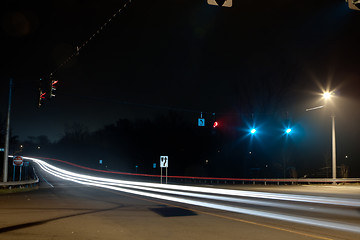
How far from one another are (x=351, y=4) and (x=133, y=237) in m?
7.14

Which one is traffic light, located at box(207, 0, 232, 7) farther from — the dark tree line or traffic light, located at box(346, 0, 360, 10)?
the dark tree line

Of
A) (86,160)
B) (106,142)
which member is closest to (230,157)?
(106,142)

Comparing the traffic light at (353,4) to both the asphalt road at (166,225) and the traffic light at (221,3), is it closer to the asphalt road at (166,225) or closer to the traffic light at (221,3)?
the traffic light at (221,3)

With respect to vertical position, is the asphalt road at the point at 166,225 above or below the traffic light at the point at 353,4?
below

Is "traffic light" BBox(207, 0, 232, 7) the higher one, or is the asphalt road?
"traffic light" BBox(207, 0, 232, 7)

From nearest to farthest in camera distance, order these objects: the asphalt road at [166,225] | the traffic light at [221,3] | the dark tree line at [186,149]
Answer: the traffic light at [221,3], the asphalt road at [166,225], the dark tree line at [186,149]

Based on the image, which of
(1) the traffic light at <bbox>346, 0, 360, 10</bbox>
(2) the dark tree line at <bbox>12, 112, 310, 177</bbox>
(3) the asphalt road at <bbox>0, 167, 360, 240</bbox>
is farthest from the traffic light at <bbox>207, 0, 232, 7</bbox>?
(2) the dark tree line at <bbox>12, 112, 310, 177</bbox>

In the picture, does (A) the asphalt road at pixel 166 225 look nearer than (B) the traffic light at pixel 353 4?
No

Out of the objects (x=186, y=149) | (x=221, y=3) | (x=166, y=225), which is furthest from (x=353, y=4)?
(x=186, y=149)

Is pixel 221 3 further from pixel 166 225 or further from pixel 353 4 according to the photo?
pixel 166 225

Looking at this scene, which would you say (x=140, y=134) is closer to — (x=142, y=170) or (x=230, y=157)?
(x=142, y=170)

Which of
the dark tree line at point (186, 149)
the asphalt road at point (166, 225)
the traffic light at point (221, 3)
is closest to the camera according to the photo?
the traffic light at point (221, 3)

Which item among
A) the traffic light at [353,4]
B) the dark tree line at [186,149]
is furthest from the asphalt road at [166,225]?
the dark tree line at [186,149]

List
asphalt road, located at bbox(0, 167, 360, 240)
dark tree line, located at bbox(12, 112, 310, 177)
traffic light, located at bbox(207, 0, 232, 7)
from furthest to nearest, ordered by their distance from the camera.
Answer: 1. dark tree line, located at bbox(12, 112, 310, 177)
2. asphalt road, located at bbox(0, 167, 360, 240)
3. traffic light, located at bbox(207, 0, 232, 7)
